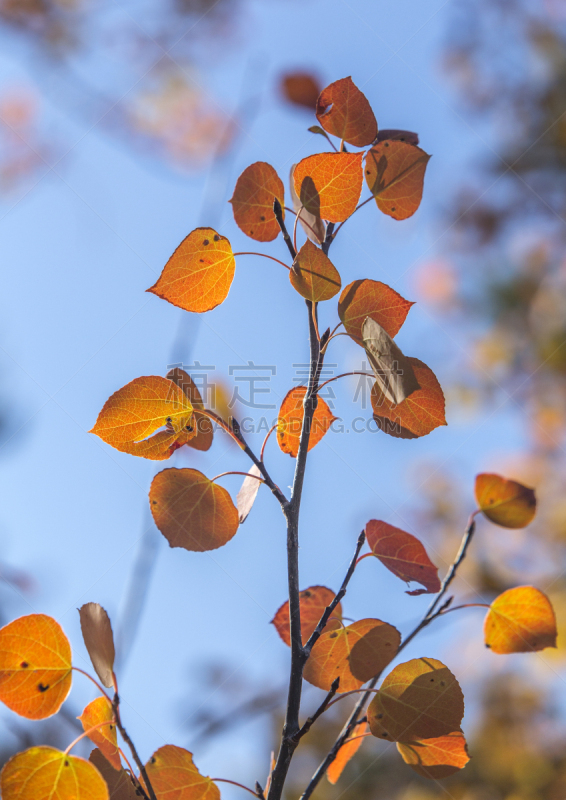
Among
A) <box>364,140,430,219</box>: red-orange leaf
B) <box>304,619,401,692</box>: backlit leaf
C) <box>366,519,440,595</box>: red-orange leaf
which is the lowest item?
<box>304,619,401,692</box>: backlit leaf

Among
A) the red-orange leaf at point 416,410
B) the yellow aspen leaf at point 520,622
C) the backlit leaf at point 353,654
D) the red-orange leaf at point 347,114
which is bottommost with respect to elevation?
the backlit leaf at point 353,654

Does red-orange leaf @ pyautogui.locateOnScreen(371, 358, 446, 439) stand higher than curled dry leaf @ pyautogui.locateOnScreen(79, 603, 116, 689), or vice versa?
red-orange leaf @ pyautogui.locateOnScreen(371, 358, 446, 439)

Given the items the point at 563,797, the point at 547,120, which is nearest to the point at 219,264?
the point at 563,797

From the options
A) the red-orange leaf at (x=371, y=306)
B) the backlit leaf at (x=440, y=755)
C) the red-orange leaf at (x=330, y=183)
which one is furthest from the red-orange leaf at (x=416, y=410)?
the backlit leaf at (x=440, y=755)

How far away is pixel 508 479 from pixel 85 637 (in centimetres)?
40

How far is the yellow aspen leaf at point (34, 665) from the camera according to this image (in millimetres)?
366

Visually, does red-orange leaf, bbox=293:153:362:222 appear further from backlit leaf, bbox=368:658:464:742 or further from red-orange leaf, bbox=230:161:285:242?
backlit leaf, bbox=368:658:464:742

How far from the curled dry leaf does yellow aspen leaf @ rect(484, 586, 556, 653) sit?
354 millimetres

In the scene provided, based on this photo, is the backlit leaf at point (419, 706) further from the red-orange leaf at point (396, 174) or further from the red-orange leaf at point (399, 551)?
the red-orange leaf at point (396, 174)

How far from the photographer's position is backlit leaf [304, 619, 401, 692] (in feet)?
1.31

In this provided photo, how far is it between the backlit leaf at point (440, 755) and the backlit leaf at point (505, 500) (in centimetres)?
19

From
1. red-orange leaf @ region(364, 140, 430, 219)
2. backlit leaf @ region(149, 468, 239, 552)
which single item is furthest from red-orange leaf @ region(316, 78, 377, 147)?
backlit leaf @ region(149, 468, 239, 552)

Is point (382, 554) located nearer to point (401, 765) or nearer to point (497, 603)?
point (497, 603)

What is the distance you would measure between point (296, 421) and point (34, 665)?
0.29m
